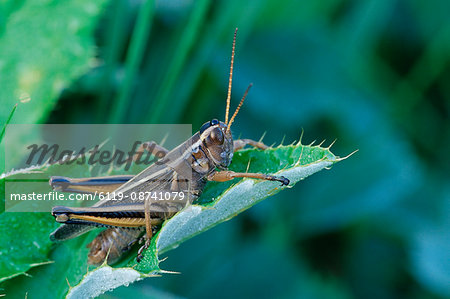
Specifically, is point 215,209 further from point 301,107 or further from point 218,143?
point 301,107

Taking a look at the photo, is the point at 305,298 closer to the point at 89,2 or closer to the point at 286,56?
the point at 286,56

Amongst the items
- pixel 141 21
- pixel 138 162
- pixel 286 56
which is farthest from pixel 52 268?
pixel 286 56

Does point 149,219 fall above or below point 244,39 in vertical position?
below

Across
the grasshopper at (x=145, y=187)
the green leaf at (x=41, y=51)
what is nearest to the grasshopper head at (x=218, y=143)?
the grasshopper at (x=145, y=187)

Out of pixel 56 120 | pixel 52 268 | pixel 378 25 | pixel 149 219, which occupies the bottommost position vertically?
pixel 56 120

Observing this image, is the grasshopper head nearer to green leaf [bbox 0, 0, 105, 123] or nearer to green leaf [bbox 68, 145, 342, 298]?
green leaf [bbox 68, 145, 342, 298]

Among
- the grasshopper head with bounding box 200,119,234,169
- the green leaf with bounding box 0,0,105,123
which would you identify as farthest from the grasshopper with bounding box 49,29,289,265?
the green leaf with bounding box 0,0,105,123

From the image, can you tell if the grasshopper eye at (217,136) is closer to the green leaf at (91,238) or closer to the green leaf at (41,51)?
the green leaf at (91,238)
